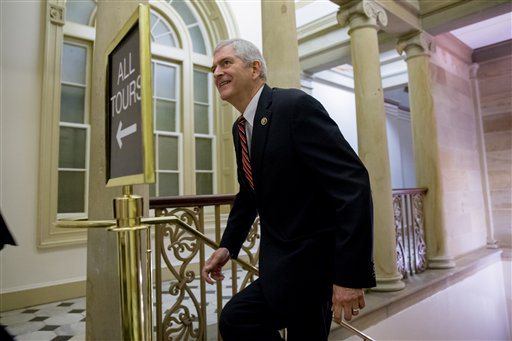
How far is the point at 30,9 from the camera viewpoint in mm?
4840

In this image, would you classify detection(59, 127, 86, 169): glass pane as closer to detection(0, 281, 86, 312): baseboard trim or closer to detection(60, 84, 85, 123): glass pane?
detection(60, 84, 85, 123): glass pane

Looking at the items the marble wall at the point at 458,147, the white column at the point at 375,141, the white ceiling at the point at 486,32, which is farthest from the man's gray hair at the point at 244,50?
the white ceiling at the point at 486,32

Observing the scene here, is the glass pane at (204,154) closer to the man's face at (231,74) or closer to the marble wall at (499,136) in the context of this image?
the man's face at (231,74)

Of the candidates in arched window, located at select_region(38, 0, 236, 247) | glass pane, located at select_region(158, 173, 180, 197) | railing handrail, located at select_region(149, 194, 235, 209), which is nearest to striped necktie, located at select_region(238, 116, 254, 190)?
railing handrail, located at select_region(149, 194, 235, 209)

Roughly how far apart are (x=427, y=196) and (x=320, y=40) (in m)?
4.00

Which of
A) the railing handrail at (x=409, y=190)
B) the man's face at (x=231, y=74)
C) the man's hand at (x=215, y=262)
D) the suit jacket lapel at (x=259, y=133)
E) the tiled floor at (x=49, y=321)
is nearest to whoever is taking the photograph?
the suit jacket lapel at (x=259, y=133)

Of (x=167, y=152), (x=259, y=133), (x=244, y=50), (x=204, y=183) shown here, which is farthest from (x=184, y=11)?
(x=259, y=133)

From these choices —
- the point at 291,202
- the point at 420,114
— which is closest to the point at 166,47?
the point at 420,114

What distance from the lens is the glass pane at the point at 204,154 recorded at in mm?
6984

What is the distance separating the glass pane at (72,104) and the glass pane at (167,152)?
1417 millimetres

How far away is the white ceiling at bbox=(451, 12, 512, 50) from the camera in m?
7.16

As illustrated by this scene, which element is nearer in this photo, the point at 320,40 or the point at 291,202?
the point at 291,202

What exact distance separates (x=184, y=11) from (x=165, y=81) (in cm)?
150

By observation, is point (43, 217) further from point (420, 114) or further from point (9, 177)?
point (420, 114)
